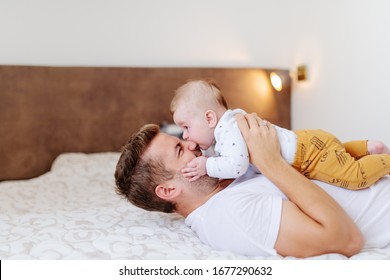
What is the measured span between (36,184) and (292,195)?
1.71 meters

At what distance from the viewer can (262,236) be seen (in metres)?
1.14

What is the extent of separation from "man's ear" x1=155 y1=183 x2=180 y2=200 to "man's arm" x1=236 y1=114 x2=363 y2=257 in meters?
0.31

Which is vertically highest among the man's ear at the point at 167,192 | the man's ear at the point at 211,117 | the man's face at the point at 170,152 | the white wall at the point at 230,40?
the white wall at the point at 230,40

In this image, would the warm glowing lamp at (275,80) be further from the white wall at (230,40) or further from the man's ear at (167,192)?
the man's ear at (167,192)

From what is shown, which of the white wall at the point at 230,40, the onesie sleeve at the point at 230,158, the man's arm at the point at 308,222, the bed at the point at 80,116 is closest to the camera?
the man's arm at the point at 308,222

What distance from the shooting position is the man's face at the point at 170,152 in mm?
1335

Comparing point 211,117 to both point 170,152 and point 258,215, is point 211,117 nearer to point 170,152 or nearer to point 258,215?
point 170,152

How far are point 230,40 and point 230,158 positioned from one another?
2.07 metres

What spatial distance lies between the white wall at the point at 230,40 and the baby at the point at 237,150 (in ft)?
3.54

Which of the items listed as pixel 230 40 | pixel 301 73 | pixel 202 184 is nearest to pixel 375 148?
pixel 202 184

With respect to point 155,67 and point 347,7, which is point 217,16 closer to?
point 155,67

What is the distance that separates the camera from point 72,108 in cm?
279

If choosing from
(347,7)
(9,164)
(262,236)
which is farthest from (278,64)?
(262,236)

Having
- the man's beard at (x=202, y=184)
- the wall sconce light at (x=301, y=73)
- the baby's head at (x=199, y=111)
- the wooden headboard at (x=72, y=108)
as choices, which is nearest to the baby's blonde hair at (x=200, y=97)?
the baby's head at (x=199, y=111)
